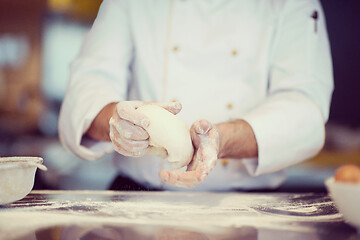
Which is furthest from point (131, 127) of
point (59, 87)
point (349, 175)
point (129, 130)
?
point (59, 87)

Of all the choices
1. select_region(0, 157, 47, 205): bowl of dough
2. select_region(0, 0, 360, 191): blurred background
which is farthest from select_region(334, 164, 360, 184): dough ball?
select_region(0, 0, 360, 191): blurred background

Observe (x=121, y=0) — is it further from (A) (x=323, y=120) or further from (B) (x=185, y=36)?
(A) (x=323, y=120)

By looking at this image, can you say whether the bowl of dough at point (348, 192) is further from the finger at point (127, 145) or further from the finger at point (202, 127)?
the finger at point (127, 145)

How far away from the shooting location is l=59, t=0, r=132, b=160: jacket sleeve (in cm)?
123

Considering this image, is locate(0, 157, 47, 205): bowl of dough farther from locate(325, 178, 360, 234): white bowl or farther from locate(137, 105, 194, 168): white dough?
locate(325, 178, 360, 234): white bowl

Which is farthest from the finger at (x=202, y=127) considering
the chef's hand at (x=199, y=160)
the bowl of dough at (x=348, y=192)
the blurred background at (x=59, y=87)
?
the blurred background at (x=59, y=87)

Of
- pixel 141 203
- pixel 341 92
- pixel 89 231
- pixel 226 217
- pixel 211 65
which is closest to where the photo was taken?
pixel 89 231

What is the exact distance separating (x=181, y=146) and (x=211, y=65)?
1.58 feet

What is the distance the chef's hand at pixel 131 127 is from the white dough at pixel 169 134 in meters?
0.02

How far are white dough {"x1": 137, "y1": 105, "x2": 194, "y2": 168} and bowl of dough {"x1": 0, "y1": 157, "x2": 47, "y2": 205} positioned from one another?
10.3 inches

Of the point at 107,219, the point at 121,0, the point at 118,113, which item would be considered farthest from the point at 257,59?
the point at 107,219

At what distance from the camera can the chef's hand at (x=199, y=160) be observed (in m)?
0.88

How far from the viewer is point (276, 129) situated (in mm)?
1226

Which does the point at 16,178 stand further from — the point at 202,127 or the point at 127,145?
the point at 202,127
